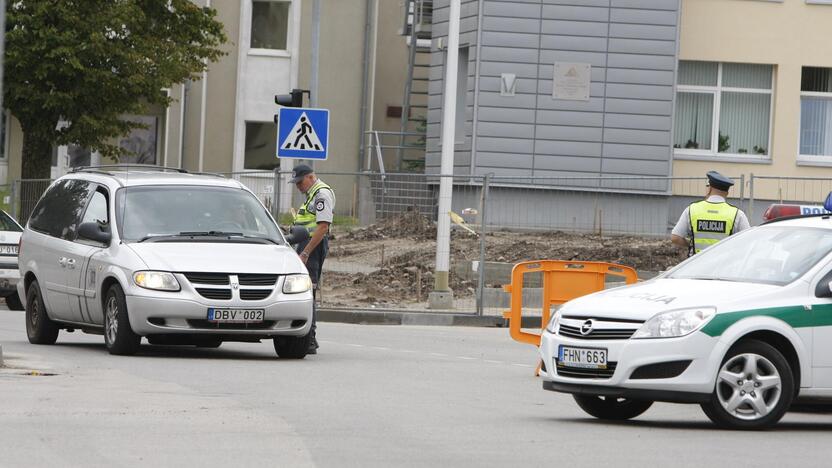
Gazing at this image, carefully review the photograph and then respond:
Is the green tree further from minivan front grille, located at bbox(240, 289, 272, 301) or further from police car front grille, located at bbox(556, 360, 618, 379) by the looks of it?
police car front grille, located at bbox(556, 360, 618, 379)

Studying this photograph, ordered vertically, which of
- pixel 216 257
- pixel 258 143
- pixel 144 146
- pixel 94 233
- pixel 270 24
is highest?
pixel 270 24

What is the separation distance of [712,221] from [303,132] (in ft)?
32.9

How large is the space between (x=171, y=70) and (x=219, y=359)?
15.9 m

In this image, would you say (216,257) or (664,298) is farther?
(216,257)

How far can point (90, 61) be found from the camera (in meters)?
29.5

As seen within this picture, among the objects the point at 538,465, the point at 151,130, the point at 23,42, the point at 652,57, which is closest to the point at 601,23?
the point at 652,57

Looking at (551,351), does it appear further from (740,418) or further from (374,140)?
(374,140)

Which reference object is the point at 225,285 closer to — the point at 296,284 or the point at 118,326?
the point at 296,284

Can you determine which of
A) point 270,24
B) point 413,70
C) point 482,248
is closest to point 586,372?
point 482,248

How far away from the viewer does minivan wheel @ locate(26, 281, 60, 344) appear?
1664 cm

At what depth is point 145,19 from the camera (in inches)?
1186

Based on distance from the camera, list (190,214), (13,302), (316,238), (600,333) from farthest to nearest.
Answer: (13,302), (316,238), (190,214), (600,333)

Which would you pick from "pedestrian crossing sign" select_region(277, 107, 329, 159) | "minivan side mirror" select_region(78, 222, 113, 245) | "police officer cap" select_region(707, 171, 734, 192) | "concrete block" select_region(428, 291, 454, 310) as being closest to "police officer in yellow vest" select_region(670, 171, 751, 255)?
"police officer cap" select_region(707, 171, 734, 192)

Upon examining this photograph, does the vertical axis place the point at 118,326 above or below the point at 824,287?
below
